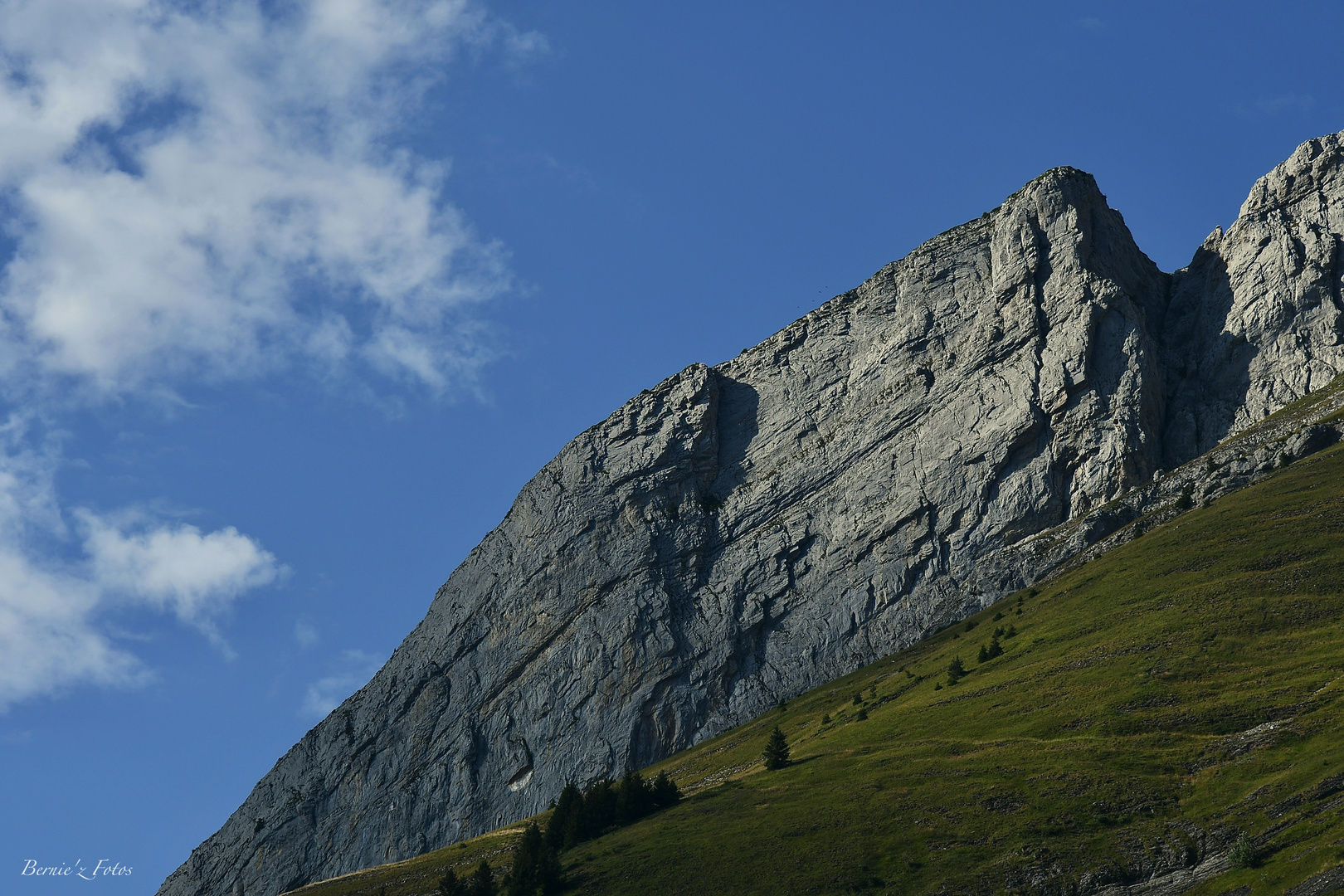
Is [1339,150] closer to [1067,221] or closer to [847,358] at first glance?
[1067,221]

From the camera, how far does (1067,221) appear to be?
186250 mm

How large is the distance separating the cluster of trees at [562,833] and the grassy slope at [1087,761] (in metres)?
2.60

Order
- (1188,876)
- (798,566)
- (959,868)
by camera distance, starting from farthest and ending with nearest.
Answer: (798,566) → (959,868) → (1188,876)

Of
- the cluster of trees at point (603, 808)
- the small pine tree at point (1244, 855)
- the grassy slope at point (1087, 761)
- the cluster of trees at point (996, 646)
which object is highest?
the cluster of trees at point (996, 646)

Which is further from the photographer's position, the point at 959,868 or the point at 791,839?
the point at 791,839

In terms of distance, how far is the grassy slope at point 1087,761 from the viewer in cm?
6700

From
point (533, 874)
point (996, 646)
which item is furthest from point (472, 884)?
point (996, 646)

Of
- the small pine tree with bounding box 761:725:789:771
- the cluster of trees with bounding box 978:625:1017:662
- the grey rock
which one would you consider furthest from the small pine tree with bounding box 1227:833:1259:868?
the grey rock

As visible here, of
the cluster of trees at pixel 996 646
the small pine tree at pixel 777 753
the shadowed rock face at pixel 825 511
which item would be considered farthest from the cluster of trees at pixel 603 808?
the shadowed rock face at pixel 825 511

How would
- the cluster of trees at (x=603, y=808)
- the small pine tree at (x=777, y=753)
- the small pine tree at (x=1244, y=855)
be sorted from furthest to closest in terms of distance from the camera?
1. the small pine tree at (x=777, y=753)
2. the cluster of trees at (x=603, y=808)
3. the small pine tree at (x=1244, y=855)

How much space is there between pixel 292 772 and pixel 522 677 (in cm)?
4701

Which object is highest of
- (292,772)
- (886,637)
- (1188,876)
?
(292,772)

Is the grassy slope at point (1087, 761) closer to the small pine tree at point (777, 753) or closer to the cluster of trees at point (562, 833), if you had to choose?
the small pine tree at point (777, 753)

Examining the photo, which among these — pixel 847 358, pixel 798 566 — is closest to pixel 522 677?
pixel 798 566
